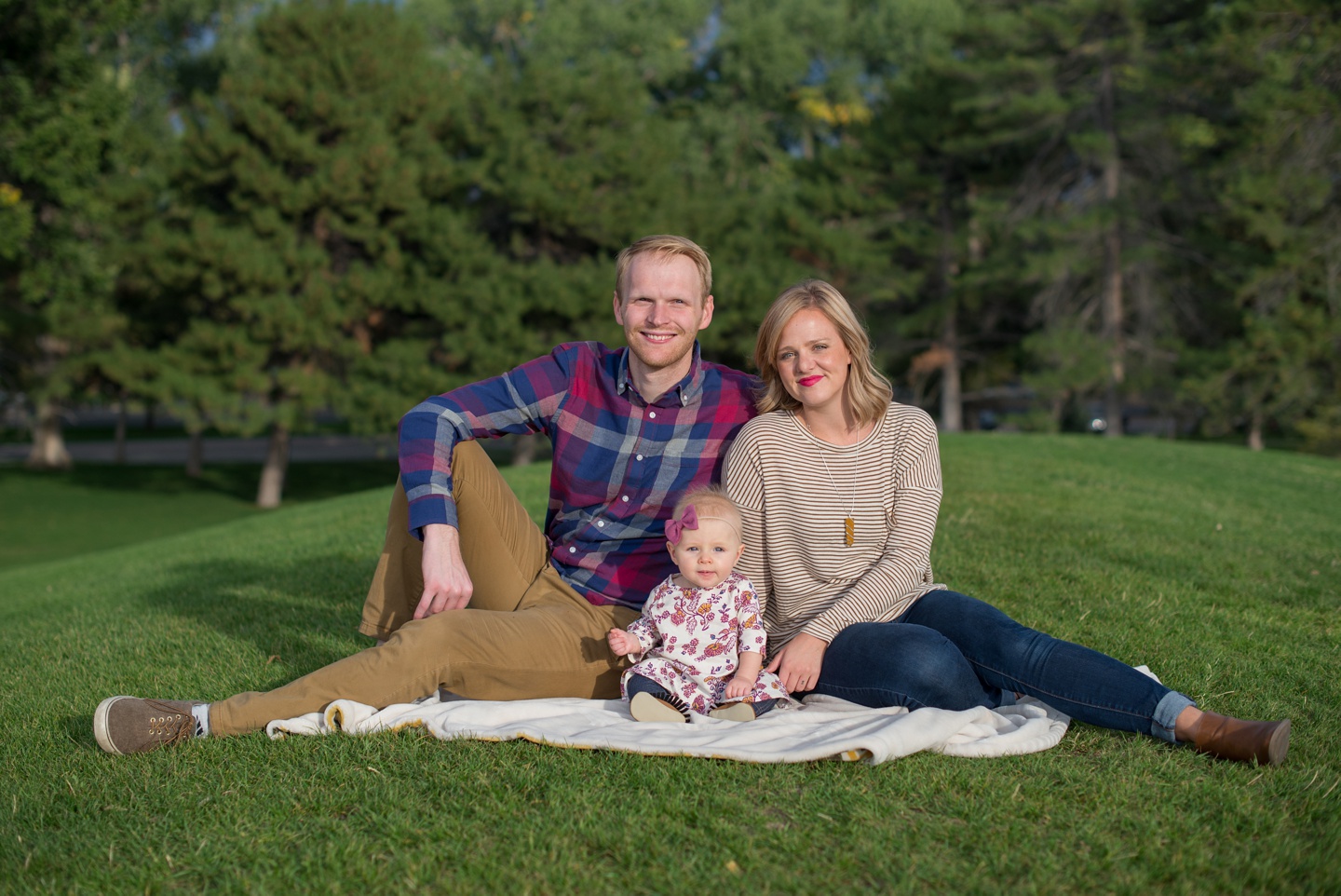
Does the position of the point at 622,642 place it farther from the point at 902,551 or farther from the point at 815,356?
the point at 815,356

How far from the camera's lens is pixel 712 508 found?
11.5ft

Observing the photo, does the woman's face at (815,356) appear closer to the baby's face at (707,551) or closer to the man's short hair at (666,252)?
the man's short hair at (666,252)

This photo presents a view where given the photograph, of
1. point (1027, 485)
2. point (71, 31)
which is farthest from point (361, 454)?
point (1027, 485)

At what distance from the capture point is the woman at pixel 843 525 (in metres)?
3.51

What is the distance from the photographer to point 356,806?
2881mm

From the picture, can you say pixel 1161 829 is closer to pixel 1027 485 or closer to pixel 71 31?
pixel 1027 485

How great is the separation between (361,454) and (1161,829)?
36800mm

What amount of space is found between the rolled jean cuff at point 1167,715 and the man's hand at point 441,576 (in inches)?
86.8

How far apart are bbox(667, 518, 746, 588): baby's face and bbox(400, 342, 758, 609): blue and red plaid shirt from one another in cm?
42

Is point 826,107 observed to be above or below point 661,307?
above

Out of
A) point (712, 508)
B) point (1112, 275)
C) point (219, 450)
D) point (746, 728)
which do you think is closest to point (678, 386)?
point (712, 508)

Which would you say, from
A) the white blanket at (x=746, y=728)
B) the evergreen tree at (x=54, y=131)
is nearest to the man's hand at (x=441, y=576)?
the white blanket at (x=746, y=728)

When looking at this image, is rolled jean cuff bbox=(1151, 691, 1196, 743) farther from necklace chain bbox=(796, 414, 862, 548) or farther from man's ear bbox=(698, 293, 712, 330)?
man's ear bbox=(698, 293, 712, 330)

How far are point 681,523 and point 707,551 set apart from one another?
0.13 m
